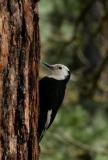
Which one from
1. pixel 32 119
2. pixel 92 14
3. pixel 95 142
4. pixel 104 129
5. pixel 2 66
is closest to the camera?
pixel 2 66

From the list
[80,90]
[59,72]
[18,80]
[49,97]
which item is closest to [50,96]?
[49,97]

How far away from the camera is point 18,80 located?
4203mm

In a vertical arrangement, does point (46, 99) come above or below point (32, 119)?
below

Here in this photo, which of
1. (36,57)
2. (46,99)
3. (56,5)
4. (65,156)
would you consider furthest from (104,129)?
(36,57)

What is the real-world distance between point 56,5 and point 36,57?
5912 millimetres

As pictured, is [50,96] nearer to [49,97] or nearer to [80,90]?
[49,97]

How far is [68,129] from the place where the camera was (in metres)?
9.07

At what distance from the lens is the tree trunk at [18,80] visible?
4066 millimetres

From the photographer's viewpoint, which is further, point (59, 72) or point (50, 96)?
point (59, 72)

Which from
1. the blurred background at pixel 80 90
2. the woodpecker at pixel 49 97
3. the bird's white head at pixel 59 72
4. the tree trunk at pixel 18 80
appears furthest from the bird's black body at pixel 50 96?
the blurred background at pixel 80 90

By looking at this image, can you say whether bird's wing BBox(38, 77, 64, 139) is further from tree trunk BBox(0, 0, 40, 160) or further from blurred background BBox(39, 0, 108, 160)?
blurred background BBox(39, 0, 108, 160)

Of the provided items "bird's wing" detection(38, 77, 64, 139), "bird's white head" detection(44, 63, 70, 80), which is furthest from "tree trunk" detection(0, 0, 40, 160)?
"bird's white head" detection(44, 63, 70, 80)

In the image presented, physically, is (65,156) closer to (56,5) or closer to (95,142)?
(95,142)

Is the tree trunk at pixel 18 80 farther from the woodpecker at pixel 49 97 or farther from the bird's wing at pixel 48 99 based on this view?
the bird's wing at pixel 48 99
